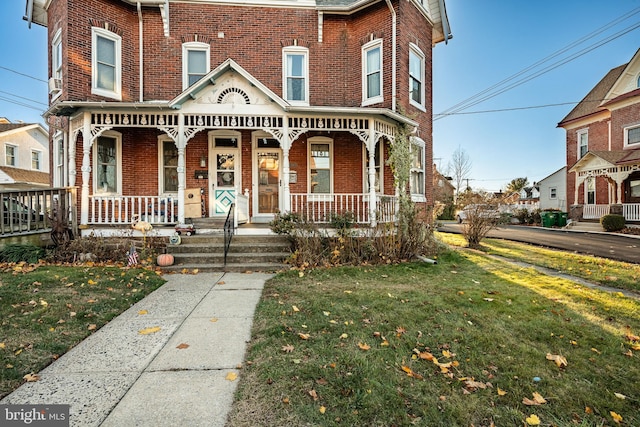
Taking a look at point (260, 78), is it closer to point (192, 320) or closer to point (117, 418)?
point (192, 320)

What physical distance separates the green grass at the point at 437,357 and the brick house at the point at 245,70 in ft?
17.8

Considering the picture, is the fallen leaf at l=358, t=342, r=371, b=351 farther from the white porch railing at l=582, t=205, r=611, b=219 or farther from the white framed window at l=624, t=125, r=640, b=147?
the white framed window at l=624, t=125, r=640, b=147

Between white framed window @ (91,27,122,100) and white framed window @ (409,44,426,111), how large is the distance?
10.2 m

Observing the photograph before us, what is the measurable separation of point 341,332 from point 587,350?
9.07 feet

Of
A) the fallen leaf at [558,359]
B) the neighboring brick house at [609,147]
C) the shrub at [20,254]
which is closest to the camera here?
the fallen leaf at [558,359]

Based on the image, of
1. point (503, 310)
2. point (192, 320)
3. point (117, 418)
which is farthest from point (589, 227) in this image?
point (117, 418)

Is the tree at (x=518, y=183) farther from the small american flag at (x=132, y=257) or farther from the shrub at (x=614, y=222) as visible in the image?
the small american flag at (x=132, y=257)

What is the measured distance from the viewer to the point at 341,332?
4047 mm

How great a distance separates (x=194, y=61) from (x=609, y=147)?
2601 cm

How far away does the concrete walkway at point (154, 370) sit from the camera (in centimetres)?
256

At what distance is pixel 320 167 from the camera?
39.0 feet

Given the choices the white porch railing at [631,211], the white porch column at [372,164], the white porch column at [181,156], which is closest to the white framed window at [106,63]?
the white porch column at [181,156]

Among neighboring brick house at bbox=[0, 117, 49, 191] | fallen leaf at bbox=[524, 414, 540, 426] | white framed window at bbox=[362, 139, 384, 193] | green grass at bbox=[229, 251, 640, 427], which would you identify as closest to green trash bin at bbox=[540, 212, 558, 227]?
white framed window at bbox=[362, 139, 384, 193]

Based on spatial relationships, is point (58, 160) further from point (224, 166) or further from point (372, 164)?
point (372, 164)
